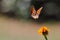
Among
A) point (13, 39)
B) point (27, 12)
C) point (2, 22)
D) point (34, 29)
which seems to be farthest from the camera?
point (27, 12)

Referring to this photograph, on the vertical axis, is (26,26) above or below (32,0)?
below

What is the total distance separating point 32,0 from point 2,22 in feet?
1.98

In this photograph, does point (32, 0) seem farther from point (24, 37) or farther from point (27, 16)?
point (24, 37)

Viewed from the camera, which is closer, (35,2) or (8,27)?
(8,27)

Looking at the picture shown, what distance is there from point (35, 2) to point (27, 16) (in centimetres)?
26

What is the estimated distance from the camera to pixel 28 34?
289 centimetres

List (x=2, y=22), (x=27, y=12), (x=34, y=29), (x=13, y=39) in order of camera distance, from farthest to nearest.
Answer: (x=27, y=12), (x=2, y=22), (x=34, y=29), (x=13, y=39)

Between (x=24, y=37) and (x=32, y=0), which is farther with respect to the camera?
(x=32, y=0)

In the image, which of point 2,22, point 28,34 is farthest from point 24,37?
point 2,22

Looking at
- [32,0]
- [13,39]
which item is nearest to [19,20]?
[32,0]

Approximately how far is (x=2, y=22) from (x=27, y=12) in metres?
0.46

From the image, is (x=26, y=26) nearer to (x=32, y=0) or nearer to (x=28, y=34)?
(x=28, y=34)

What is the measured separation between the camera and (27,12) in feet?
11.6

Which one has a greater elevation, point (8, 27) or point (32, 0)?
point (32, 0)
